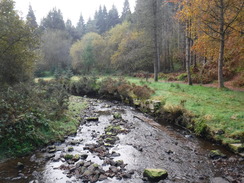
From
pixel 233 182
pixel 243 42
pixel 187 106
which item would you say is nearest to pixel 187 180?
pixel 233 182

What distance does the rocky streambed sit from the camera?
5598 mm

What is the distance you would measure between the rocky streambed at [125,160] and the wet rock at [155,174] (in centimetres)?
12

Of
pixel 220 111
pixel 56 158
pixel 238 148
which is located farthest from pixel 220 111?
pixel 56 158

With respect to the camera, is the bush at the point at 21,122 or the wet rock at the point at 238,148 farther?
the bush at the point at 21,122

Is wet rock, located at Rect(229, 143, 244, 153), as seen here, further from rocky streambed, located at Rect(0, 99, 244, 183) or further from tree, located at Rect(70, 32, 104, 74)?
tree, located at Rect(70, 32, 104, 74)

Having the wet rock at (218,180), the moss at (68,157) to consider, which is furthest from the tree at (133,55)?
→ the wet rock at (218,180)

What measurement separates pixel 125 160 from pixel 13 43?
32.5ft

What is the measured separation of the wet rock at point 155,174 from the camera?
5438mm

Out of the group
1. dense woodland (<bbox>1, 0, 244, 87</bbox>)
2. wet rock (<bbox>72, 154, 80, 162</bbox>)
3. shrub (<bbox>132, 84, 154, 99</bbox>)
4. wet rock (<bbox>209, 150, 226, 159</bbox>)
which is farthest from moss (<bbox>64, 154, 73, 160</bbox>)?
shrub (<bbox>132, 84, 154, 99</bbox>)

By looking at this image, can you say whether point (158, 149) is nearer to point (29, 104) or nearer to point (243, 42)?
point (29, 104)

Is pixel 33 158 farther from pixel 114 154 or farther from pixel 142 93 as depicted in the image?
pixel 142 93

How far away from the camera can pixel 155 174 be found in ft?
18.1

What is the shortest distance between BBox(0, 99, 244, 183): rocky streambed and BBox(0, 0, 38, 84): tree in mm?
6419

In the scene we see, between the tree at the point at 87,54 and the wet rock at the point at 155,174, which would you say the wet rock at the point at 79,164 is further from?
the tree at the point at 87,54
